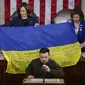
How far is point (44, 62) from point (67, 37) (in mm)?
1179

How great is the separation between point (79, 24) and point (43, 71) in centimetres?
138

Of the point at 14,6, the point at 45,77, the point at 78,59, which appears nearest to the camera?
the point at 45,77

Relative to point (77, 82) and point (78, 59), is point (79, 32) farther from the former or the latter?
point (77, 82)

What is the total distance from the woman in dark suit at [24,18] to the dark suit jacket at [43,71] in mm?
1172

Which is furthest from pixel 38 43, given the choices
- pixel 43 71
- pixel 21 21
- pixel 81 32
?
pixel 43 71

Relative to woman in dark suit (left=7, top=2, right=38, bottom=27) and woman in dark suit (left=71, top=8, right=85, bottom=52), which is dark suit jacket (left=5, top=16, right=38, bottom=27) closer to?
woman in dark suit (left=7, top=2, right=38, bottom=27)

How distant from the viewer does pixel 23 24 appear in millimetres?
6574

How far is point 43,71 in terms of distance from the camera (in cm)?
532

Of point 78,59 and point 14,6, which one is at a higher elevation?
point 14,6

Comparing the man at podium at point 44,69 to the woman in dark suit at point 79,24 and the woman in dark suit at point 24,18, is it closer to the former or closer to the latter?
the woman in dark suit at point 79,24

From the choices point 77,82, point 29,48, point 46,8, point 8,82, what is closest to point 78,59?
point 77,82

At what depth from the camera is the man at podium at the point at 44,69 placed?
527 centimetres

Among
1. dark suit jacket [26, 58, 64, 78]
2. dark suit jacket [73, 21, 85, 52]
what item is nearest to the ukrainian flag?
dark suit jacket [73, 21, 85, 52]

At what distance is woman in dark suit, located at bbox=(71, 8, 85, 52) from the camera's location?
20.2 feet
